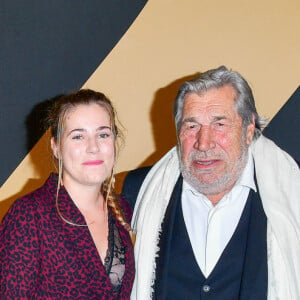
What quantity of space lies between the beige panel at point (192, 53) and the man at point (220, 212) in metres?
0.52

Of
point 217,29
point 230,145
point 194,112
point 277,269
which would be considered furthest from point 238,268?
point 217,29

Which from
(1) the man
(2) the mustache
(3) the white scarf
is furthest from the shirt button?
(2) the mustache

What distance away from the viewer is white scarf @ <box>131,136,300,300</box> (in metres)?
1.66

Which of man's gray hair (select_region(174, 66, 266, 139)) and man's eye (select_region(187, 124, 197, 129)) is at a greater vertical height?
man's gray hair (select_region(174, 66, 266, 139))

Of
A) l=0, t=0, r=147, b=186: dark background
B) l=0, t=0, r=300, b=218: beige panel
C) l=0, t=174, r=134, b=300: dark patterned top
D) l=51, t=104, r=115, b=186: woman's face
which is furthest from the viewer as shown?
l=0, t=0, r=300, b=218: beige panel

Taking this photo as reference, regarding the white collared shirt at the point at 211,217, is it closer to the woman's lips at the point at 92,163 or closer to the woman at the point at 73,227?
the woman at the point at 73,227

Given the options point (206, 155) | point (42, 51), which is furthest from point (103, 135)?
point (42, 51)

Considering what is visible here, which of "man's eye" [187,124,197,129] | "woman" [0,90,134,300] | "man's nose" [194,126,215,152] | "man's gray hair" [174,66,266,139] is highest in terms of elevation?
"man's gray hair" [174,66,266,139]

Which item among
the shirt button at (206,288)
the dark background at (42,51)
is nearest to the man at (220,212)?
the shirt button at (206,288)

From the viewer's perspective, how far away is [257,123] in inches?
75.4

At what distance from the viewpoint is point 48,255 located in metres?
1.43

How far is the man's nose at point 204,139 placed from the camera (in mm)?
1734

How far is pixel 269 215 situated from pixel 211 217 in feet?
0.62

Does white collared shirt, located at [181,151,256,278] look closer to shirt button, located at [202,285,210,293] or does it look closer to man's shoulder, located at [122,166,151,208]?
shirt button, located at [202,285,210,293]
